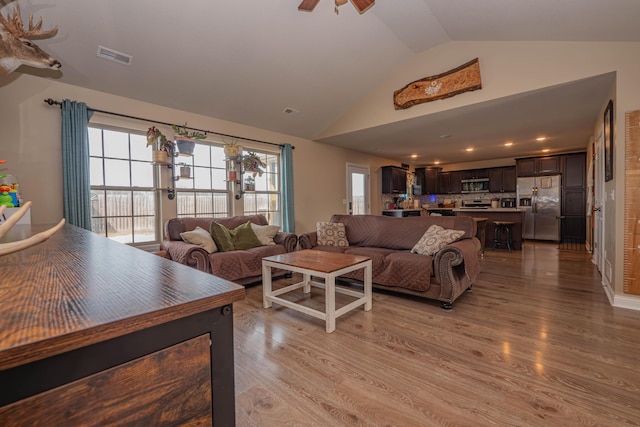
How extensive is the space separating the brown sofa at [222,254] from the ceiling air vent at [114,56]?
1.86 m

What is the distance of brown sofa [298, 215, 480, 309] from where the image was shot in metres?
2.86

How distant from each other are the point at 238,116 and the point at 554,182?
7.54 metres

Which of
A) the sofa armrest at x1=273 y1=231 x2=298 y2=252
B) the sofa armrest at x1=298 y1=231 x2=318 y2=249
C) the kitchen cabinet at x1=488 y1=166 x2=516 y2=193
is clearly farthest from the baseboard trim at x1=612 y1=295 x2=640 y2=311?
the kitchen cabinet at x1=488 y1=166 x2=516 y2=193

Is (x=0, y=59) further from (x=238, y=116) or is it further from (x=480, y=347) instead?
(x=480, y=347)

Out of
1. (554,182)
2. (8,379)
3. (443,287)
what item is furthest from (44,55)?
(554,182)

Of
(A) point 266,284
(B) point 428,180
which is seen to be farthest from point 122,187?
(B) point 428,180

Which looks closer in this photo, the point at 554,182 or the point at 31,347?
the point at 31,347

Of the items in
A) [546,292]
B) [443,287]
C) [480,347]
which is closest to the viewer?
[480,347]

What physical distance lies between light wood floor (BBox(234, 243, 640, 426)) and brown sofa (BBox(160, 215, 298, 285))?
531 mm

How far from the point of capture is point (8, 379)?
376mm

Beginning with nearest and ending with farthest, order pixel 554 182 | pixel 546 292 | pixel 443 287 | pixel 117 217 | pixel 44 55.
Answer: pixel 44 55 < pixel 443 287 < pixel 546 292 < pixel 117 217 < pixel 554 182

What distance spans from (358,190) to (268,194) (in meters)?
2.69

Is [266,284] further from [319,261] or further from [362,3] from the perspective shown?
[362,3]

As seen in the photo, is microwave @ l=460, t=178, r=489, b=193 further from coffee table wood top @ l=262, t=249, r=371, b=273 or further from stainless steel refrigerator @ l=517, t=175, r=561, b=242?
coffee table wood top @ l=262, t=249, r=371, b=273
